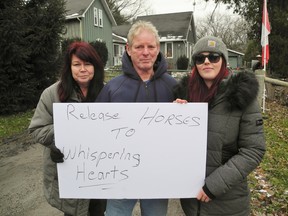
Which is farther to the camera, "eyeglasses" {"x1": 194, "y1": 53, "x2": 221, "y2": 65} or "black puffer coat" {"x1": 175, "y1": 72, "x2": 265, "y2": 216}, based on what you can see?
"eyeglasses" {"x1": 194, "y1": 53, "x2": 221, "y2": 65}

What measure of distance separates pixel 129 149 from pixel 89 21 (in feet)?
87.1

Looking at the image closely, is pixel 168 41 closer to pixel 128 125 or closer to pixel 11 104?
pixel 11 104

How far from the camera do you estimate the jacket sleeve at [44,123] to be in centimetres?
237

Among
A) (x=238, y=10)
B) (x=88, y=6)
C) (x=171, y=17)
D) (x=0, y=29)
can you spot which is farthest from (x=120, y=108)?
(x=171, y=17)

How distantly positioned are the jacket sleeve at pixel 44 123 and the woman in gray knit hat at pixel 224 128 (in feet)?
3.45

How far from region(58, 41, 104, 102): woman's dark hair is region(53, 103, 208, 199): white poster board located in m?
0.35

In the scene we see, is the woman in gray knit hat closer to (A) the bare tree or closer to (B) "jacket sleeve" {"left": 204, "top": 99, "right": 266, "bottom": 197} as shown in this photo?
(B) "jacket sleeve" {"left": 204, "top": 99, "right": 266, "bottom": 197}

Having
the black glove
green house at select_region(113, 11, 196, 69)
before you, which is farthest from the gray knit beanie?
green house at select_region(113, 11, 196, 69)

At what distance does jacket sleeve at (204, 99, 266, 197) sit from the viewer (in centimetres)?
190

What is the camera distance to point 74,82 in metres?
2.57

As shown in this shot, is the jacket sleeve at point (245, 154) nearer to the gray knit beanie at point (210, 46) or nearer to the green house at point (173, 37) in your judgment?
the gray knit beanie at point (210, 46)

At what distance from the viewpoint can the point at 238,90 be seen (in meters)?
1.89

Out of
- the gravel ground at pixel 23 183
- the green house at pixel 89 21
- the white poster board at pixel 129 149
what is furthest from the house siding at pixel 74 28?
the white poster board at pixel 129 149

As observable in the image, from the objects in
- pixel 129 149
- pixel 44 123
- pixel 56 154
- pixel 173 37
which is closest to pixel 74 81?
pixel 44 123
